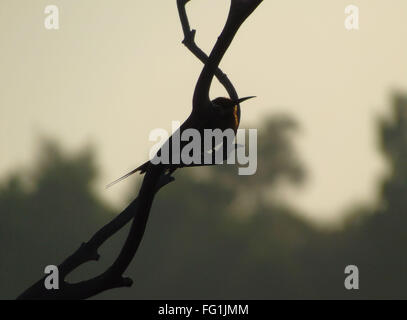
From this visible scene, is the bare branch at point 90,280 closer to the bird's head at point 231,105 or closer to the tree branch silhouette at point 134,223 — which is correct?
the tree branch silhouette at point 134,223

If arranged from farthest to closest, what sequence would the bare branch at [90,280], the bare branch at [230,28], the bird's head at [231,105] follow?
the bird's head at [231,105]
the bare branch at [90,280]
the bare branch at [230,28]

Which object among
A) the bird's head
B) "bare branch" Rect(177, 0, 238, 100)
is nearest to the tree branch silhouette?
the bird's head

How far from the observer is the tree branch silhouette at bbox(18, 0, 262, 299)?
2441 millimetres

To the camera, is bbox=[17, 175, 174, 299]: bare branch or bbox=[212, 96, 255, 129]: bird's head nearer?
bbox=[17, 175, 174, 299]: bare branch

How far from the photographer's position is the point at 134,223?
248 centimetres

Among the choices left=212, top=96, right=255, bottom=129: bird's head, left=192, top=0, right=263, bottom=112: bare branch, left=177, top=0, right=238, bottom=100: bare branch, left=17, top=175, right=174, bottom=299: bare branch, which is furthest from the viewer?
left=177, top=0, right=238, bottom=100: bare branch

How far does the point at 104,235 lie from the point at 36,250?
101 feet

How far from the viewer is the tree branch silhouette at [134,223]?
244 centimetres

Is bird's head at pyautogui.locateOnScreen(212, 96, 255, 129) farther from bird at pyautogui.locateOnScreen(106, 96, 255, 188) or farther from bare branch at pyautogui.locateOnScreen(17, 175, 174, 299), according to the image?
bare branch at pyautogui.locateOnScreen(17, 175, 174, 299)

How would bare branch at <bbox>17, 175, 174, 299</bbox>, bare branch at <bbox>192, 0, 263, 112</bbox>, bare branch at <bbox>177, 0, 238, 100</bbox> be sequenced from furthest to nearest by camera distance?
bare branch at <bbox>177, 0, 238, 100</bbox> → bare branch at <bbox>17, 175, 174, 299</bbox> → bare branch at <bbox>192, 0, 263, 112</bbox>

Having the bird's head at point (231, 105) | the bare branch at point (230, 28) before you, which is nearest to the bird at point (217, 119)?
the bird's head at point (231, 105)
